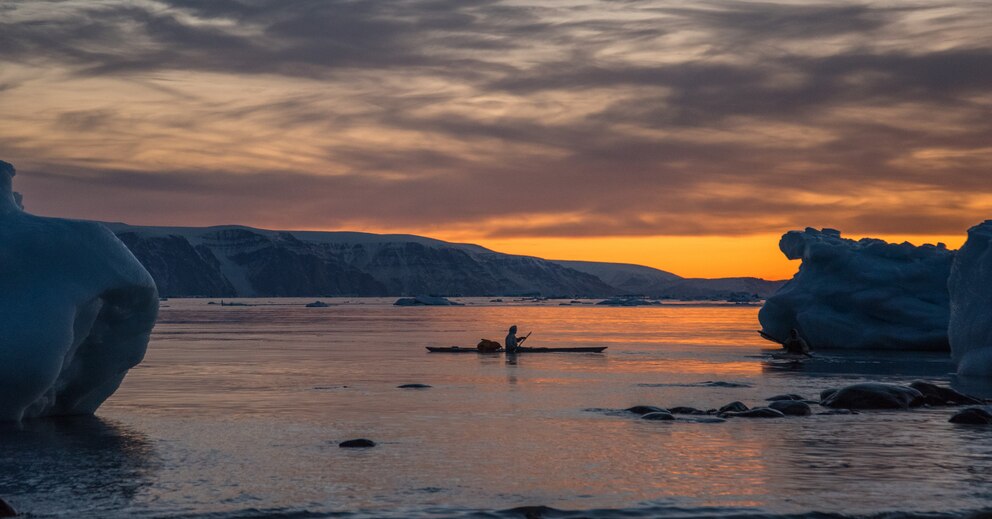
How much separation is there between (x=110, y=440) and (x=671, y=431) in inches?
395

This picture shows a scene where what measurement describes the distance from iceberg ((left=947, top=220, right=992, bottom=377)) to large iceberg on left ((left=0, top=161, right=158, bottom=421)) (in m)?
24.9

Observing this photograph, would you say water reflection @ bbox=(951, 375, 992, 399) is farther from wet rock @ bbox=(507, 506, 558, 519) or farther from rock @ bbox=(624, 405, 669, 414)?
wet rock @ bbox=(507, 506, 558, 519)

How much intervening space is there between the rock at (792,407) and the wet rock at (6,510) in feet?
51.3

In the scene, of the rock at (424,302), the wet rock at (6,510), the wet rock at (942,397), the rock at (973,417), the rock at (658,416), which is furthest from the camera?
the rock at (424,302)

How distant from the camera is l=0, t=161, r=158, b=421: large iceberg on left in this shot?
1894 cm

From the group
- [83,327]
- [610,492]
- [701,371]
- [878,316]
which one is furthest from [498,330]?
[610,492]

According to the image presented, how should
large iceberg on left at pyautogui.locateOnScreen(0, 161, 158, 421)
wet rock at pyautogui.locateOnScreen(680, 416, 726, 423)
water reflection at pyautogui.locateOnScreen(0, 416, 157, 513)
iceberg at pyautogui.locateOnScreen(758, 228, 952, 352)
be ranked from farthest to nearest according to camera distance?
iceberg at pyautogui.locateOnScreen(758, 228, 952, 352) → wet rock at pyautogui.locateOnScreen(680, 416, 726, 423) → large iceberg on left at pyautogui.locateOnScreen(0, 161, 158, 421) → water reflection at pyautogui.locateOnScreen(0, 416, 157, 513)

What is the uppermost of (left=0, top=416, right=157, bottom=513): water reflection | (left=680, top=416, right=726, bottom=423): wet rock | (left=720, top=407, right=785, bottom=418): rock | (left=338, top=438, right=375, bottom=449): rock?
(left=720, top=407, right=785, bottom=418): rock

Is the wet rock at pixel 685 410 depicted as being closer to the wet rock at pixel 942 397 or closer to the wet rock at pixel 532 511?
the wet rock at pixel 942 397

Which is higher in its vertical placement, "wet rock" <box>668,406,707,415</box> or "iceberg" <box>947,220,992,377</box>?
"iceberg" <box>947,220,992,377</box>

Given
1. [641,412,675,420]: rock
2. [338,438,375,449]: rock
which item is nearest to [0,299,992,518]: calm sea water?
[338,438,375,449]: rock

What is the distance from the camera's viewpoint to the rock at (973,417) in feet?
70.0

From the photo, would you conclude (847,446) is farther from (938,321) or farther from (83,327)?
(938,321)

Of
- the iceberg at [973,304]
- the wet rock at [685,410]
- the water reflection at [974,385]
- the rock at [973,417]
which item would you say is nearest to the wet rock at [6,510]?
the wet rock at [685,410]
